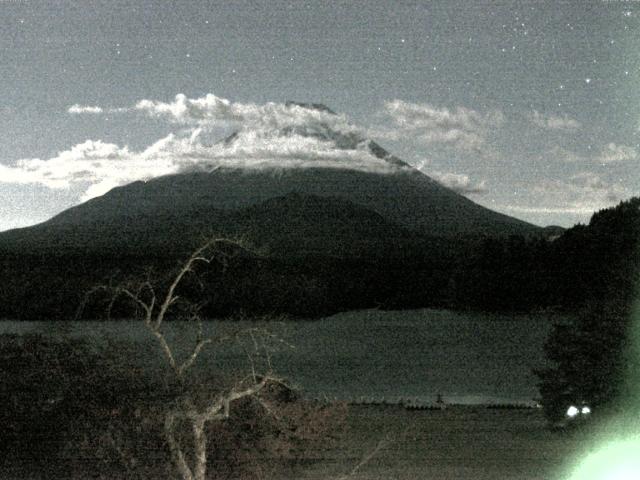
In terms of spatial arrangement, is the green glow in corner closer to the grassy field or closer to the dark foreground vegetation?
the grassy field

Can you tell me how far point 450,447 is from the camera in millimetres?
9742

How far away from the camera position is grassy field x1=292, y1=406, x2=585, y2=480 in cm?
848

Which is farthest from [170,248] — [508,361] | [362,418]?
[362,418]

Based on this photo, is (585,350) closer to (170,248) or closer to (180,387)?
(180,387)

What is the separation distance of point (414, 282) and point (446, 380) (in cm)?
1813

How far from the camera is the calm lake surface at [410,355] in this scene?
17578 mm

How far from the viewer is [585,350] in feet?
32.2

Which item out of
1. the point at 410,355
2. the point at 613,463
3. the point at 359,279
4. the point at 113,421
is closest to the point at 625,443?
the point at 613,463

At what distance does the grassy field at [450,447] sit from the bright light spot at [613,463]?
1.12ft

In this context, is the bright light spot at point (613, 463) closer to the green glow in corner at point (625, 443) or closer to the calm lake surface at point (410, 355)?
the green glow in corner at point (625, 443)

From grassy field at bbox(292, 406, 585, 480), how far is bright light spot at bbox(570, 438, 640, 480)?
34 cm

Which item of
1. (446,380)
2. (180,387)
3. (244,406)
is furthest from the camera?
(446,380)

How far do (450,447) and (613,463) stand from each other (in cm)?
238

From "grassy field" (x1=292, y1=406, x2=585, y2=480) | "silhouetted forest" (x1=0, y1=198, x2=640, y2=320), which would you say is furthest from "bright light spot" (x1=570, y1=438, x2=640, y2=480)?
"silhouetted forest" (x1=0, y1=198, x2=640, y2=320)
